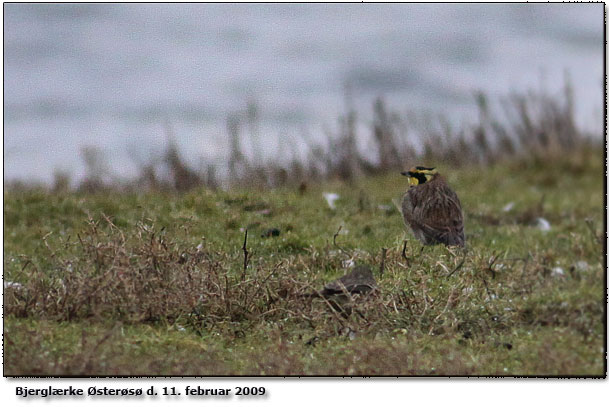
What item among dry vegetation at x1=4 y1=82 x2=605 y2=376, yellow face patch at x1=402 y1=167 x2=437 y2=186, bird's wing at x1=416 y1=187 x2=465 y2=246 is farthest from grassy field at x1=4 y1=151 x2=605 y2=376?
yellow face patch at x1=402 y1=167 x2=437 y2=186

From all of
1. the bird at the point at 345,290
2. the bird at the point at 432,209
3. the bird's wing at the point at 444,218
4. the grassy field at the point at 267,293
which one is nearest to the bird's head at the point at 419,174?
the bird at the point at 432,209

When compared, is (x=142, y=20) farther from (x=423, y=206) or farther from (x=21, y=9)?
(x=423, y=206)

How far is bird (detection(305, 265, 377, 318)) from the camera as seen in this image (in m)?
4.29

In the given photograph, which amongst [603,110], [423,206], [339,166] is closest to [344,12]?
[339,166]

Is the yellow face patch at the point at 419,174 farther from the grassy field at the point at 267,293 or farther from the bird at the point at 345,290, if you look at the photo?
the bird at the point at 345,290

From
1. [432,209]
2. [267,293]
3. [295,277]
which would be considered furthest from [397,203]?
[267,293]

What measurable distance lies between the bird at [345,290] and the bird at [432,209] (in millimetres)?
564

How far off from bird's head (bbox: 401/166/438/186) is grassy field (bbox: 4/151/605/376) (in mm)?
268

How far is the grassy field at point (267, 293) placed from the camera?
4129 mm

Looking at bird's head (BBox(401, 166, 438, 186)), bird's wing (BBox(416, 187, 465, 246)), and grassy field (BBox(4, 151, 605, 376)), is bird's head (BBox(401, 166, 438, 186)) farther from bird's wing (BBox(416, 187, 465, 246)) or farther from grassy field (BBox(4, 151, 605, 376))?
grassy field (BBox(4, 151, 605, 376))

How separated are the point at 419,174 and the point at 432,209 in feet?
0.84

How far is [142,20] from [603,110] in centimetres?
296

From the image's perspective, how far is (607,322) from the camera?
14.0ft

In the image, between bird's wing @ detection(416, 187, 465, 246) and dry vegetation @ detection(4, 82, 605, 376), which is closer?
dry vegetation @ detection(4, 82, 605, 376)
